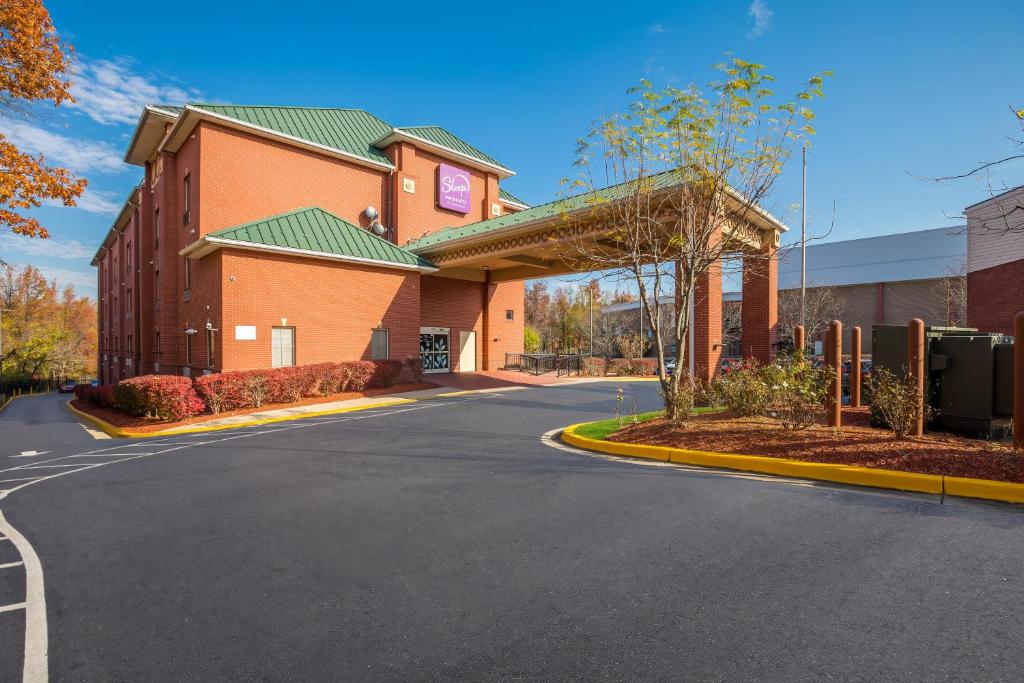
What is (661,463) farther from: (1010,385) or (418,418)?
(418,418)

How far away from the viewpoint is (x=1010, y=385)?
7695 mm

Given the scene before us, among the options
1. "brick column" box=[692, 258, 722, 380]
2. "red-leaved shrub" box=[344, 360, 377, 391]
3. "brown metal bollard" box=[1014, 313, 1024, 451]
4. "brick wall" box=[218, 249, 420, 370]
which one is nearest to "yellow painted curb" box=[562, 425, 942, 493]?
"brown metal bollard" box=[1014, 313, 1024, 451]

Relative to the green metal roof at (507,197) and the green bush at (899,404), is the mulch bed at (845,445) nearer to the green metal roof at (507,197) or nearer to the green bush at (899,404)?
the green bush at (899,404)

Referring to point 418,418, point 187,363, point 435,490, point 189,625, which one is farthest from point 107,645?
point 187,363

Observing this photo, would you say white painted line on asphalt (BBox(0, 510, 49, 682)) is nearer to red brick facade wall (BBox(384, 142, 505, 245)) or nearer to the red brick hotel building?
the red brick hotel building

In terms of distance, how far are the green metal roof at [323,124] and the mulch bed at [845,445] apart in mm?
20536

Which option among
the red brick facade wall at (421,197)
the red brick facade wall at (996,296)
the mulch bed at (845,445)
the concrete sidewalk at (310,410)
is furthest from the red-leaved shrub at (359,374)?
the red brick facade wall at (996,296)

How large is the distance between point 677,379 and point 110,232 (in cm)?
4522

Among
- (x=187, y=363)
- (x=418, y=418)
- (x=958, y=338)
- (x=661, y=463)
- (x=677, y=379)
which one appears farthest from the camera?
(x=187, y=363)

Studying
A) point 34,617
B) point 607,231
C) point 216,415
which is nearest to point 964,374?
point 607,231

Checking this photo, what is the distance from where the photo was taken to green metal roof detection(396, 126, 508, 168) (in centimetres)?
2694

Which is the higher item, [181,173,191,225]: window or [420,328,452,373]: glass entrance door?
[181,173,191,225]: window

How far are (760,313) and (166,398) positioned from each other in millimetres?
16223

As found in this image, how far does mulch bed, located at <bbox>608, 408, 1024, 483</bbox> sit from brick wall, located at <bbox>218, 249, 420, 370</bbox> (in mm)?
13441
